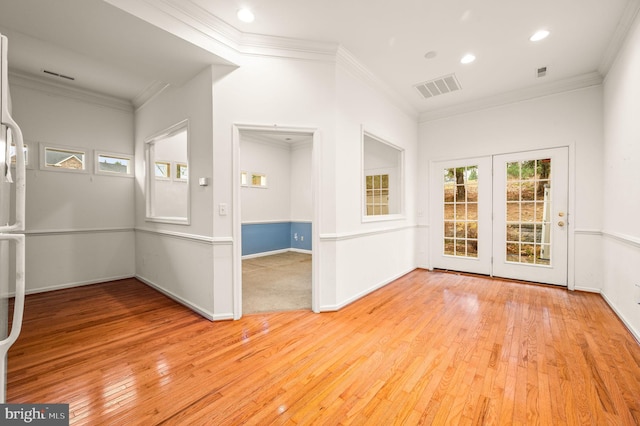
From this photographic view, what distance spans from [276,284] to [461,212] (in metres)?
3.46

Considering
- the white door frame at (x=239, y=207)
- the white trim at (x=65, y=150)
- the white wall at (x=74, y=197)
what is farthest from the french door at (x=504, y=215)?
the white trim at (x=65, y=150)

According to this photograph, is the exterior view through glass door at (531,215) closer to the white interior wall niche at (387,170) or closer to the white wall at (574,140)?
the white wall at (574,140)

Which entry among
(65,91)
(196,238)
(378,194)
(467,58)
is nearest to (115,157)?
(65,91)

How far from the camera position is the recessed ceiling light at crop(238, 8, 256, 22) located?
8.39 feet

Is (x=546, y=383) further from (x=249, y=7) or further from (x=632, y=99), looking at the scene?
(x=249, y=7)

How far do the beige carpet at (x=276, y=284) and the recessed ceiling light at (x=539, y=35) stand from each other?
398 cm

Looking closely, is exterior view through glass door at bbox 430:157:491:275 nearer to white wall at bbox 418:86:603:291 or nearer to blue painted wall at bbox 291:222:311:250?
white wall at bbox 418:86:603:291

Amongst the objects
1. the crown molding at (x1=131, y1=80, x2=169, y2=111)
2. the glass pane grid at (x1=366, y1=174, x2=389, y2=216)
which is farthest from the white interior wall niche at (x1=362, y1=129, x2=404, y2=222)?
the crown molding at (x1=131, y1=80, x2=169, y2=111)

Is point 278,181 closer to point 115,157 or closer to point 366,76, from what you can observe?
point 115,157

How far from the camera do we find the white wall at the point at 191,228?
2971 mm

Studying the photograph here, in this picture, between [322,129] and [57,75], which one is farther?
[57,75]

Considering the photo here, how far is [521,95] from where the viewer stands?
13.9 feet

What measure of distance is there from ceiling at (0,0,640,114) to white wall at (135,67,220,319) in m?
0.32

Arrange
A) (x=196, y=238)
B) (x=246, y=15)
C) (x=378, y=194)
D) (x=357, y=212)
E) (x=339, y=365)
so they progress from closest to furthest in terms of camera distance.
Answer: (x=339, y=365) → (x=246, y=15) → (x=196, y=238) → (x=357, y=212) → (x=378, y=194)
